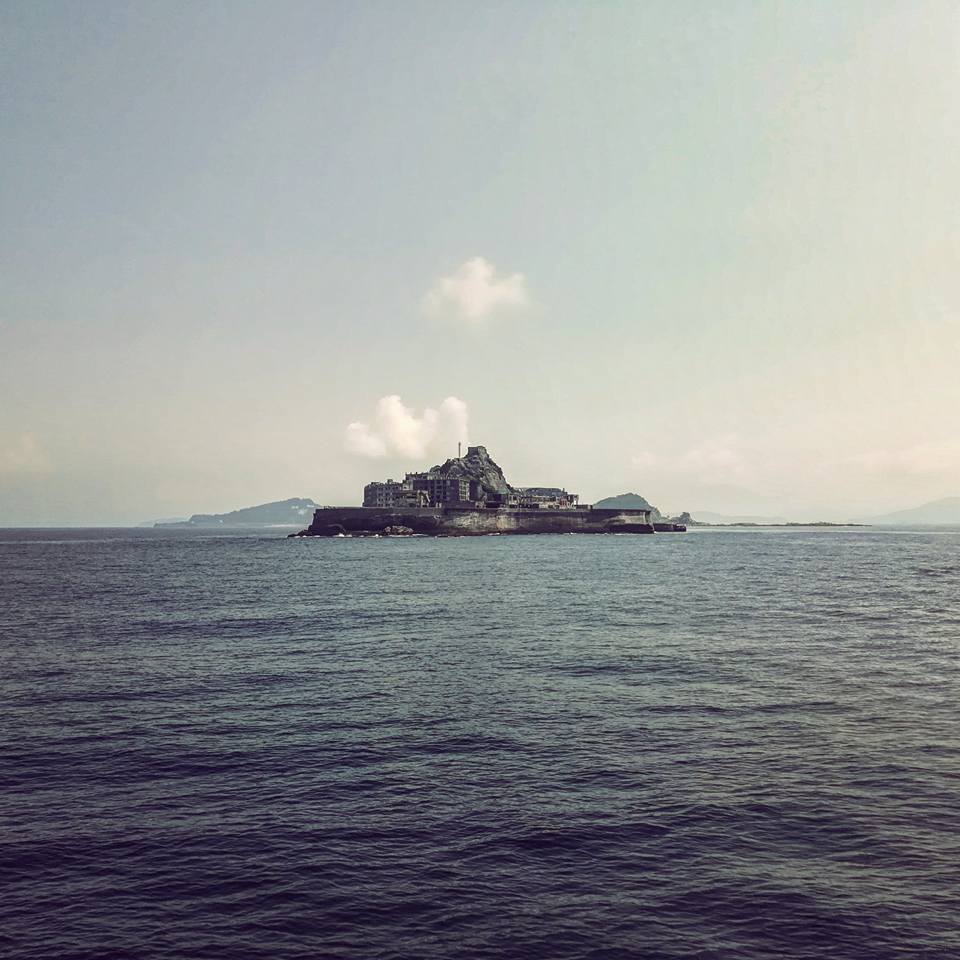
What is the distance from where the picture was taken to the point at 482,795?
17.7 meters

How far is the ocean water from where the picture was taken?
12133mm

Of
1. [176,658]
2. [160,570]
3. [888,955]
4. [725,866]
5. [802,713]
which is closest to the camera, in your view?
[888,955]

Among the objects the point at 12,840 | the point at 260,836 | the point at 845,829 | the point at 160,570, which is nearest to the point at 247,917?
the point at 260,836

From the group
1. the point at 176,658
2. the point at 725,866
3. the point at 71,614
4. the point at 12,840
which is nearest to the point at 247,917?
the point at 12,840

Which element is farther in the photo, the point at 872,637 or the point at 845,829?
the point at 872,637

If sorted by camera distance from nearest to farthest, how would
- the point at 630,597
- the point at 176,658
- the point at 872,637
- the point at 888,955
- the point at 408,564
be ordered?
1. the point at 888,955
2. the point at 176,658
3. the point at 872,637
4. the point at 630,597
5. the point at 408,564

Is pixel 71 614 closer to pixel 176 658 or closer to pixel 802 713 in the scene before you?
pixel 176 658

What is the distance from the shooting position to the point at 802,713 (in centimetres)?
2483

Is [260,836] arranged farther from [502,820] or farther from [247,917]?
[502,820]

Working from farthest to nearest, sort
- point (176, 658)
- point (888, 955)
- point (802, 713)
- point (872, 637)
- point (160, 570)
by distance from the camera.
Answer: point (160, 570) → point (872, 637) → point (176, 658) → point (802, 713) → point (888, 955)

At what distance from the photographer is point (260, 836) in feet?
50.9

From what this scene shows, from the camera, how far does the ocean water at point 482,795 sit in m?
12.1

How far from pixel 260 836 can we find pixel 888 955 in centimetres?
1210

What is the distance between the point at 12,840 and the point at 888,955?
17.3m
